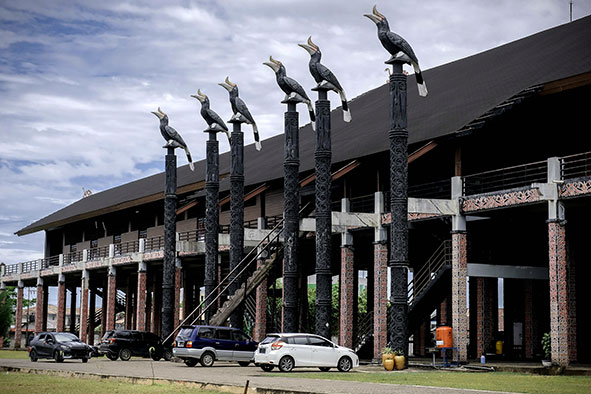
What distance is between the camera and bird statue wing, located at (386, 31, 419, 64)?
102 ft

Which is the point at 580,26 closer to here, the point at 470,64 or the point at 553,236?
the point at 470,64

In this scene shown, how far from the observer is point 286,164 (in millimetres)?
35594

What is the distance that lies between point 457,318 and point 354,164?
7751 mm

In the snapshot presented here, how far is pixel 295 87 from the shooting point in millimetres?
35719

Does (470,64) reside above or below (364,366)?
above

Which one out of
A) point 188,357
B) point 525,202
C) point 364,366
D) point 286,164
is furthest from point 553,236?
point 188,357

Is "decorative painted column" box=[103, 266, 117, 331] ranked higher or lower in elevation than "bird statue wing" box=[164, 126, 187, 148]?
lower

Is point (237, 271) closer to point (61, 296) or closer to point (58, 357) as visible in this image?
point (58, 357)

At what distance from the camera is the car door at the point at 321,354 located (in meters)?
29.9

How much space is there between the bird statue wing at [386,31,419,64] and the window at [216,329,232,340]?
11.9m

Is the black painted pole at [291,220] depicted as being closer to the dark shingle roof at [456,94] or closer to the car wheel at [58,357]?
the dark shingle roof at [456,94]

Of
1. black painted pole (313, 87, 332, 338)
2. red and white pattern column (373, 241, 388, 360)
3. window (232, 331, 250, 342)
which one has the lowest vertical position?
window (232, 331, 250, 342)

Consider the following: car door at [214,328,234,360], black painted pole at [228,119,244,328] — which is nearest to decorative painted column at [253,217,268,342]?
black painted pole at [228,119,244,328]

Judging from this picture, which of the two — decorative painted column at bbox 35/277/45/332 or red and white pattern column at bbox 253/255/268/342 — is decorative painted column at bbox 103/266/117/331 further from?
red and white pattern column at bbox 253/255/268/342
